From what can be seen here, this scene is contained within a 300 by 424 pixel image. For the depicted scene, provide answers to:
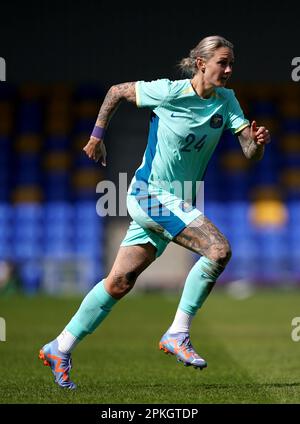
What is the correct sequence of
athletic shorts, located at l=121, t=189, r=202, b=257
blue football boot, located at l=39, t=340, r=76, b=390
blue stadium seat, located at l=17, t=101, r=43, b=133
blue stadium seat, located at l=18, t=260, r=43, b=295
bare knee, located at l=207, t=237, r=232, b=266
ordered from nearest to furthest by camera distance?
bare knee, located at l=207, t=237, r=232, b=266, athletic shorts, located at l=121, t=189, r=202, b=257, blue football boot, located at l=39, t=340, r=76, b=390, blue stadium seat, located at l=18, t=260, r=43, b=295, blue stadium seat, located at l=17, t=101, r=43, b=133

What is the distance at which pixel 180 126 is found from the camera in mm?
5398

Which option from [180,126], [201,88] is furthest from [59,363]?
[201,88]

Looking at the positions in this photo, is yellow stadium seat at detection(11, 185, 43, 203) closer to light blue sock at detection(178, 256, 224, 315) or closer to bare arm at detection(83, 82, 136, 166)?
bare arm at detection(83, 82, 136, 166)

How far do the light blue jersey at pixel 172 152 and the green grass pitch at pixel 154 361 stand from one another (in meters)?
0.97

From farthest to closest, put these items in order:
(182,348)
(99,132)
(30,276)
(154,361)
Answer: (30,276) < (154,361) < (99,132) < (182,348)

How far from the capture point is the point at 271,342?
31.5 feet

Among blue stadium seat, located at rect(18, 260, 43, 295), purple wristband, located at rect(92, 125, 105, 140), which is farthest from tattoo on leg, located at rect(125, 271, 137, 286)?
blue stadium seat, located at rect(18, 260, 43, 295)

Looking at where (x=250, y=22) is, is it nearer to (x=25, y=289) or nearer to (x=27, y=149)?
(x=27, y=149)

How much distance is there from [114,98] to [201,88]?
53 cm

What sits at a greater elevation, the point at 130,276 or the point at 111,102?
the point at 111,102

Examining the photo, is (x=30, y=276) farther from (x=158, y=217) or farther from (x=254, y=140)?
(x=254, y=140)

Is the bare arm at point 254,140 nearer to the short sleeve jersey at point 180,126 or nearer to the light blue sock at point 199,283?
the short sleeve jersey at point 180,126

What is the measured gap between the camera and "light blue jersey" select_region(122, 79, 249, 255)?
17.6 feet
